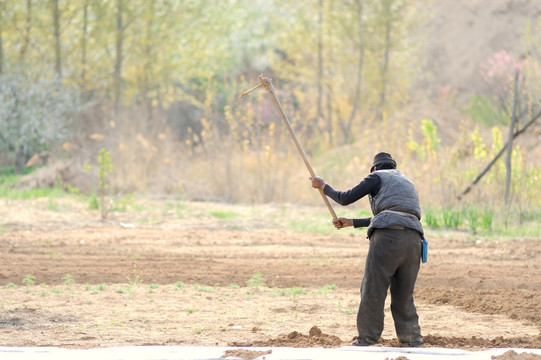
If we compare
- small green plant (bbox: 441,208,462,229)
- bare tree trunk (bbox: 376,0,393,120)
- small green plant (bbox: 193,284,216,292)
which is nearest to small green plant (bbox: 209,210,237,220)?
small green plant (bbox: 441,208,462,229)

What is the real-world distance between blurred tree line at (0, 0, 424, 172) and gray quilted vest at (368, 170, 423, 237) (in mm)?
15717

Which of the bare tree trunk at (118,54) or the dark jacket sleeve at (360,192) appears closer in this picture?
the dark jacket sleeve at (360,192)

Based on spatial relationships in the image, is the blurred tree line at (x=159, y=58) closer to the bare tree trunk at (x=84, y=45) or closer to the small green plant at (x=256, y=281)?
the bare tree trunk at (x=84, y=45)

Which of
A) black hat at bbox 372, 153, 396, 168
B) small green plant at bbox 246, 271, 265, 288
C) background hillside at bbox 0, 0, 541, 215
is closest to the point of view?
black hat at bbox 372, 153, 396, 168

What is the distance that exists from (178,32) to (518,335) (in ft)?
67.4

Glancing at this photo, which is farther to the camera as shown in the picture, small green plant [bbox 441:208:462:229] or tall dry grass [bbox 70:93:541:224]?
tall dry grass [bbox 70:93:541:224]

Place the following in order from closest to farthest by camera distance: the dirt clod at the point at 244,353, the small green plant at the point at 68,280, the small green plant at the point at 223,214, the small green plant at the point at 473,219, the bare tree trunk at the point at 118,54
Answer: the dirt clod at the point at 244,353, the small green plant at the point at 68,280, the small green plant at the point at 473,219, the small green plant at the point at 223,214, the bare tree trunk at the point at 118,54

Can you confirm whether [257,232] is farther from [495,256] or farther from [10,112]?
[10,112]

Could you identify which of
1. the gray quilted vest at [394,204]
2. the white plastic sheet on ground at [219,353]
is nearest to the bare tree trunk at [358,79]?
the gray quilted vest at [394,204]

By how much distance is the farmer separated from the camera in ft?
20.7

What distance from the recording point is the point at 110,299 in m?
8.64

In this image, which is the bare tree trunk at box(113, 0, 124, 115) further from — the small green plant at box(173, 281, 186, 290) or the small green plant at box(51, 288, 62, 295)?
the small green plant at box(51, 288, 62, 295)

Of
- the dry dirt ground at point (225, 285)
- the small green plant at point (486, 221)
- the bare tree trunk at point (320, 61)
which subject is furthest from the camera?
the bare tree trunk at point (320, 61)

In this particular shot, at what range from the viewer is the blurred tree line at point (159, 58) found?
23156 mm
